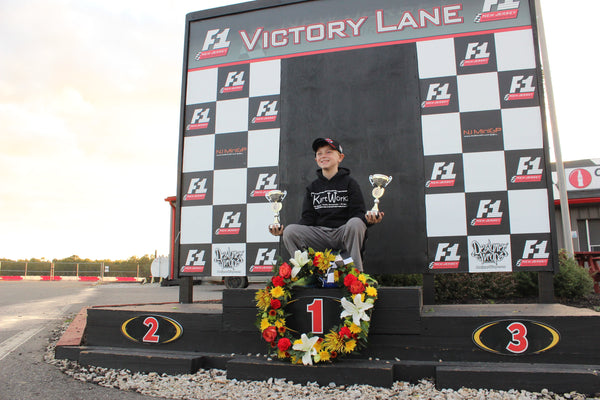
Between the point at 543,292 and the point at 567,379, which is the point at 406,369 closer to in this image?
the point at 567,379

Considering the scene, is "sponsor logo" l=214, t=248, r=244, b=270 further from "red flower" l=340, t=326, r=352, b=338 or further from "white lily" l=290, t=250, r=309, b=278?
"red flower" l=340, t=326, r=352, b=338

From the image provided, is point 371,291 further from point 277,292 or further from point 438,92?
point 438,92

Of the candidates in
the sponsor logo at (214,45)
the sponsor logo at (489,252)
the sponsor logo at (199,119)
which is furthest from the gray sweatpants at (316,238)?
the sponsor logo at (214,45)

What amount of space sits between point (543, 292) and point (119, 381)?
136 inches

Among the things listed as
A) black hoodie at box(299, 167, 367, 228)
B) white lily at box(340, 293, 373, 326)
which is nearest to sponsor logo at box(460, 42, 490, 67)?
black hoodie at box(299, 167, 367, 228)

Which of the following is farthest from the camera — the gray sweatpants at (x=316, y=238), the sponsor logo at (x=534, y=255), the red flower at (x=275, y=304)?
the sponsor logo at (x=534, y=255)

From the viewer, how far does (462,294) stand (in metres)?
5.60

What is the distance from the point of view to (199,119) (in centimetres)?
453

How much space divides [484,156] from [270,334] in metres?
2.50

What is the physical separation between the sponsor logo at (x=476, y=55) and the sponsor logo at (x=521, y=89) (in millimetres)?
323

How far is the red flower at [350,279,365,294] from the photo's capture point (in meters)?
2.66

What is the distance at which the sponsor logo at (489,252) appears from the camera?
3623 millimetres

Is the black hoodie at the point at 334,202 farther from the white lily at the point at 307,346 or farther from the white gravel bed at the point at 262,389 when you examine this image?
the white gravel bed at the point at 262,389

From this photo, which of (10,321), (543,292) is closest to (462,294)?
(543,292)
